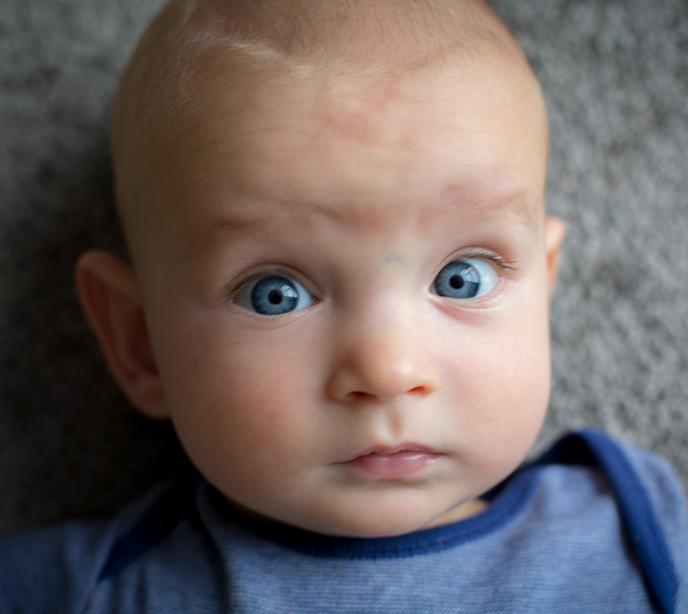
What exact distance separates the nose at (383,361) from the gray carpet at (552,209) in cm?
48

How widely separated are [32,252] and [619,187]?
93 centimetres

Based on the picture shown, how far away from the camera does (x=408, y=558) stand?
2.79ft

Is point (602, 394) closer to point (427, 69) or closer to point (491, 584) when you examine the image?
point (491, 584)

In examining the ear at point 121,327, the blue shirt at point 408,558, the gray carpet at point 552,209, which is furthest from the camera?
the gray carpet at point 552,209

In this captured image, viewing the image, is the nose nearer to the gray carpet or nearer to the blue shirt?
the blue shirt

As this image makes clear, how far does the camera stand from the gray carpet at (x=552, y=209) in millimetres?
1088

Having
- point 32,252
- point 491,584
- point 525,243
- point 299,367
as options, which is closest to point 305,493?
point 299,367

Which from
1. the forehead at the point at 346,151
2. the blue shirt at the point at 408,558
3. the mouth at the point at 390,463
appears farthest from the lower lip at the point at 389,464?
the forehead at the point at 346,151

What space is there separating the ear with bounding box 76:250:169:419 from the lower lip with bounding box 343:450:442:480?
12.8 inches

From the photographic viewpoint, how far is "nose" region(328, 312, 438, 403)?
2.25ft

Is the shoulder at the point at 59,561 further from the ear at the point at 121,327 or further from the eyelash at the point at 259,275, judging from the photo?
the eyelash at the point at 259,275

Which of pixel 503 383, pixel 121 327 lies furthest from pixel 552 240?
pixel 121 327

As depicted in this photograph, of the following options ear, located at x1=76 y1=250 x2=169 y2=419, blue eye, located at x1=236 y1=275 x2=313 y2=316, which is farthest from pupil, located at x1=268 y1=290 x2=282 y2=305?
ear, located at x1=76 y1=250 x2=169 y2=419

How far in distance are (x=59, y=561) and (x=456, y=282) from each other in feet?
2.16
